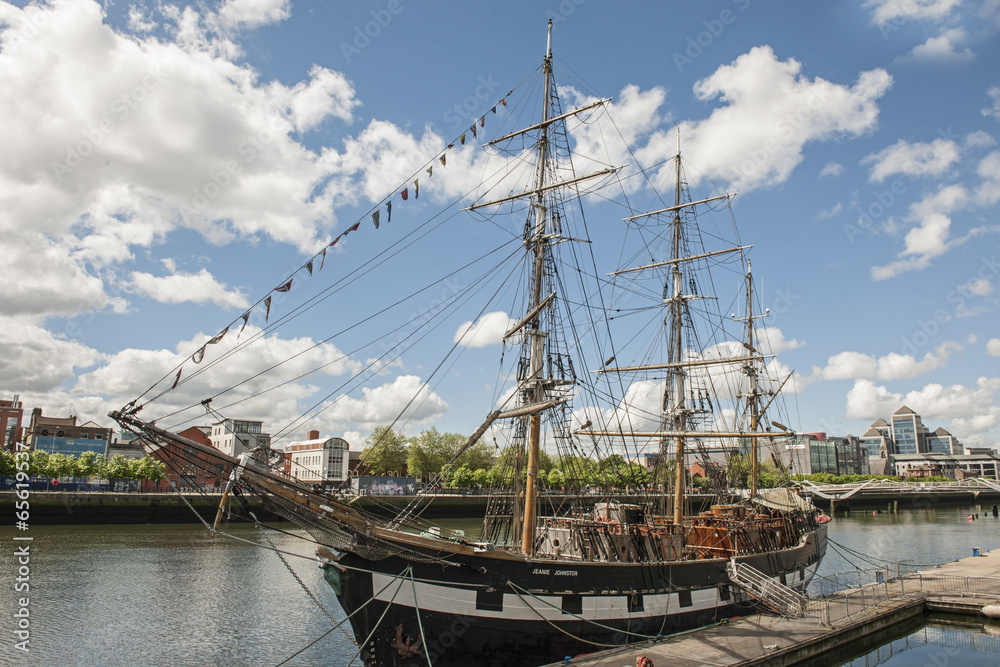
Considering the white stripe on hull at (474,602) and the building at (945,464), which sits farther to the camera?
the building at (945,464)

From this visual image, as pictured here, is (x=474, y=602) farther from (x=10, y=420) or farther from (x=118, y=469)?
(x=10, y=420)

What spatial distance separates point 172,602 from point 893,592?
26.9m

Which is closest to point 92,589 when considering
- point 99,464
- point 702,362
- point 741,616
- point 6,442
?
point 741,616

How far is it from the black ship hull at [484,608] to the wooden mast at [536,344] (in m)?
1.83

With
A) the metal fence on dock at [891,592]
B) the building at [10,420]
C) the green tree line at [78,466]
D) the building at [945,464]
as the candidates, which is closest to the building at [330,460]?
the green tree line at [78,466]

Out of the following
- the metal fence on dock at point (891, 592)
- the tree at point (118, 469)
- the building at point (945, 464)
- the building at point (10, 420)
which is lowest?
the building at point (945, 464)

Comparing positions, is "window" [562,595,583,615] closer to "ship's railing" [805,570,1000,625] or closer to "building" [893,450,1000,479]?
"ship's railing" [805,570,1000,625]

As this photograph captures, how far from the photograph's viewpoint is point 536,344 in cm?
1886

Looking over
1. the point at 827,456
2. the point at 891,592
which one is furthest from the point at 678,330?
the point at 827,456

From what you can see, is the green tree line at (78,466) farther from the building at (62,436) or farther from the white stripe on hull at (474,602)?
the white stripe on hull at (474,602)

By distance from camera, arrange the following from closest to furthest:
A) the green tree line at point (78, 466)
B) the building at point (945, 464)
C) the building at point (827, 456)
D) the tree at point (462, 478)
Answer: the green tree line at point (78, 466)
the tree at point (462, 478)
the building at point (827, 456)
the building at point (945, 464)

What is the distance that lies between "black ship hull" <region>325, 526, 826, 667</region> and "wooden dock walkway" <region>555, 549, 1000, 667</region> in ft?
3.22

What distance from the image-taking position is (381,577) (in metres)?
14.1

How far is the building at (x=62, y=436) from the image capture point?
78.4 m
